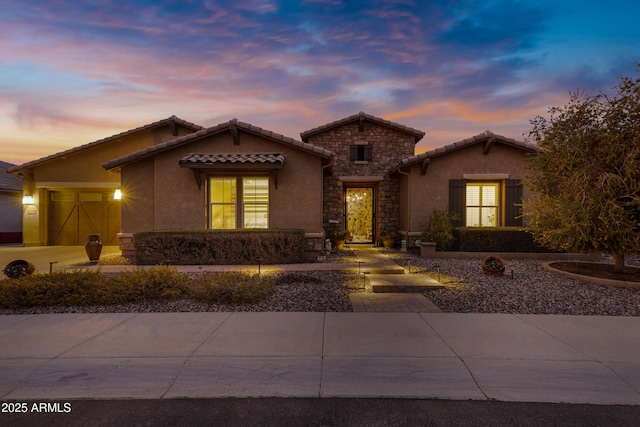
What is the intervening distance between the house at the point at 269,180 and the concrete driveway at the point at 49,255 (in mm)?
1235

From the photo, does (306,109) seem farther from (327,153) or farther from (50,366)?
(50,366)

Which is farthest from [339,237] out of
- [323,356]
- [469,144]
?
[323,356]

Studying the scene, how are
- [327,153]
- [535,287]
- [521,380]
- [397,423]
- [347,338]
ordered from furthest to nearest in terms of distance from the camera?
[327,153], [535,287], [347,338], [521,380], [397,423]

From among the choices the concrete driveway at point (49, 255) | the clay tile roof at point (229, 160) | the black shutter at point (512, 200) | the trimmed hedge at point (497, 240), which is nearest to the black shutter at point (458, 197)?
the trimmed hedge at point (497, 240)

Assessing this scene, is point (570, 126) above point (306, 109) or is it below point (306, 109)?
below

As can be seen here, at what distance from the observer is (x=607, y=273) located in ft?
27.5

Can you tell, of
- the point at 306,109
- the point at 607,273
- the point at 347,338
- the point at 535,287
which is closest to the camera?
the point at 347,338

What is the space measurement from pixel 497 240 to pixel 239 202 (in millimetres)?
9766

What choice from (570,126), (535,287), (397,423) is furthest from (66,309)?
(570,126)

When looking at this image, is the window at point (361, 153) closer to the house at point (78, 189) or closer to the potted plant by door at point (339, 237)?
the potted plant by door at point (339, 237)

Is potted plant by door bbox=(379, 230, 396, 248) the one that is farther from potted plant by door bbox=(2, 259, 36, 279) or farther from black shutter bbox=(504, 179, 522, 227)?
potted plant by door bbox=(2, 259, 36, 279)

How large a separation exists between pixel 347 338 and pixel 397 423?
1.62 meters

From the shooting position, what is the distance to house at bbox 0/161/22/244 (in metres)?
16.9

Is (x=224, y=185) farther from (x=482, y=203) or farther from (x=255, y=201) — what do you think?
(x=482, y=203)
